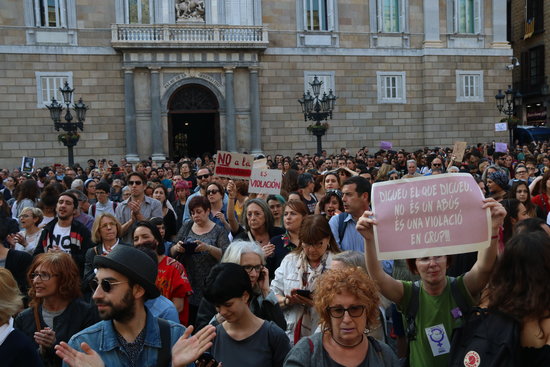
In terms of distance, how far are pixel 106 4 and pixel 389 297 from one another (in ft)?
77.8

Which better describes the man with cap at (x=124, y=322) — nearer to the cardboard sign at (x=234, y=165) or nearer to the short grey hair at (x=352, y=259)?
the short grey hair at (x=352, y=259)

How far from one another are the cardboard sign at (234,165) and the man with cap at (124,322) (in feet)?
21.7

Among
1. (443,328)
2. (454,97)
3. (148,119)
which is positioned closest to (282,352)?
(443,328)

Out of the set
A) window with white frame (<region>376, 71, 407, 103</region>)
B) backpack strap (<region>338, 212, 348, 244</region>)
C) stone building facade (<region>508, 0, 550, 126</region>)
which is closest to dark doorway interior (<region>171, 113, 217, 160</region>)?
window with white frame (<region>376, 71, 407, 103</region>)

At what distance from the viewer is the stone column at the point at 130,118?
24828mm

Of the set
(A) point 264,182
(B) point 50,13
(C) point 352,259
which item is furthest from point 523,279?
(B) point 50,13

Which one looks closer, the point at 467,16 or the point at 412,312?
the point at 412,312

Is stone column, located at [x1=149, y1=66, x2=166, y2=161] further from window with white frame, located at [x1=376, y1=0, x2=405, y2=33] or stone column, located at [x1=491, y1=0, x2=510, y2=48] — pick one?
stone column, located at [x1=491, y1=0, x2=510, y2=48]

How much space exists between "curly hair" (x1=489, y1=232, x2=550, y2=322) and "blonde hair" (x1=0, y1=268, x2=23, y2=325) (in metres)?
2.85

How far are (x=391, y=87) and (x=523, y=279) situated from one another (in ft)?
84.7

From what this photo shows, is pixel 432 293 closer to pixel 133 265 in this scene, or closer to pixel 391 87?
pixel 133 265

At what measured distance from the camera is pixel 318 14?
2686 centimetres

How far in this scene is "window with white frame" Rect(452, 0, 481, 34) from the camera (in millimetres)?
28234

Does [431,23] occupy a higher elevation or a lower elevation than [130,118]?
higher
